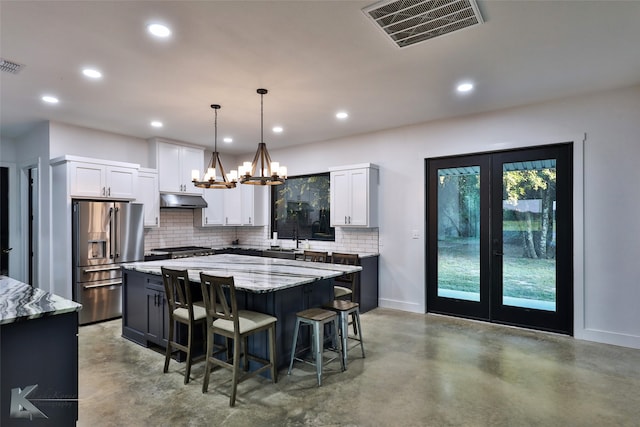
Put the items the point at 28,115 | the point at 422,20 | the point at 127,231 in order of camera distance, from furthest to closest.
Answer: the point at 127,231 → the point at 28,115 → the point at 422,20

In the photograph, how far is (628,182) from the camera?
387cm

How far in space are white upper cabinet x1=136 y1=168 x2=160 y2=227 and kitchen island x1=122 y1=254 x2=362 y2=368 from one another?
1.81 metres

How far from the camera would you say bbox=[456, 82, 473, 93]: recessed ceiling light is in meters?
3.75

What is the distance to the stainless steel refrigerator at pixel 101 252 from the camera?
4.74m

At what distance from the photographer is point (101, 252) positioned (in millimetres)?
4914

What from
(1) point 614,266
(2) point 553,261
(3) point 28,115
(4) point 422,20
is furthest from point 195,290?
(1) point 614,266

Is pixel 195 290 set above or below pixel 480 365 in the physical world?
above

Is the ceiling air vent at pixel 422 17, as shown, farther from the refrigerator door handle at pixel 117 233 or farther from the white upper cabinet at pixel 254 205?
the white upper cabinet at pixel 254 205

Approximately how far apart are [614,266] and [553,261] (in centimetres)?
58

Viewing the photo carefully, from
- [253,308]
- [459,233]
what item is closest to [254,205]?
[459,233]

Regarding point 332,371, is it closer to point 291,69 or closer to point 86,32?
point 291,69

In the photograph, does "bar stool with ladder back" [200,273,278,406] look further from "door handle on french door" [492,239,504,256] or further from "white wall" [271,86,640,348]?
"door handle on french door" [492,239,504,256]

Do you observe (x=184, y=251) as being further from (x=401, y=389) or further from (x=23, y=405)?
(x=401, y=389)

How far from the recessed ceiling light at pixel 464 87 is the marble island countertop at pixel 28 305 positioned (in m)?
3.86
